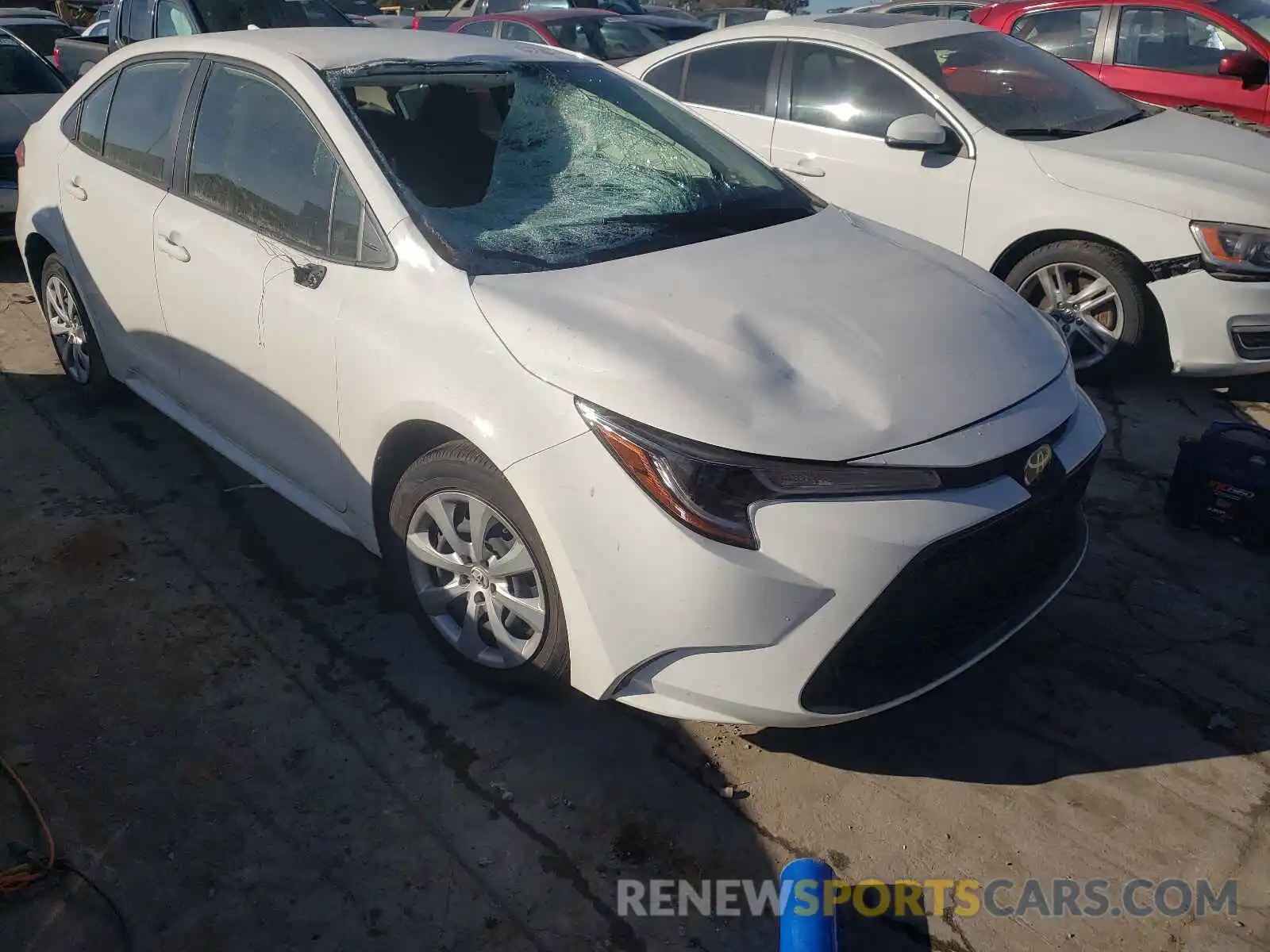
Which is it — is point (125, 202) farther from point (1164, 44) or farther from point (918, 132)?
point (1164, 44)

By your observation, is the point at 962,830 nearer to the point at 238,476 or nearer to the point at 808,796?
the point at 808,796

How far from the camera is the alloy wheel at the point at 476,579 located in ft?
9.04

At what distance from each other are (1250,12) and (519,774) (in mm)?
8409

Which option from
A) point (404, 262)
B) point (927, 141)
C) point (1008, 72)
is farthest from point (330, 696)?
point (1008, 72)

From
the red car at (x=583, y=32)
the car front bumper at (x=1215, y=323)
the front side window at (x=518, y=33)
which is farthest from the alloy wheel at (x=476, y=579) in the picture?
the front side window at (x=518, y=33)

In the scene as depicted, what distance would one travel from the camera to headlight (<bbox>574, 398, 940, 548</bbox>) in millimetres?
2322

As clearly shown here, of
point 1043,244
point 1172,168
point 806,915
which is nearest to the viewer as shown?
point 806,915

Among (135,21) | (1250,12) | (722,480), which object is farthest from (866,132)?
(135,21)

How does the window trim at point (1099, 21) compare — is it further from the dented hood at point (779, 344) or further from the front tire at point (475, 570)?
the front tire at point (475, 570)

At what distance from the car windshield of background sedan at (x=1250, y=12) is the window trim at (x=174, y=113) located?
7292 millimetres

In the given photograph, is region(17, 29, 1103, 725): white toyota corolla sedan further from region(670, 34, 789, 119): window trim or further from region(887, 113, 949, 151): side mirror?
region(670, 34, 789, 119): window trim

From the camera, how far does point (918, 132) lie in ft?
16.9

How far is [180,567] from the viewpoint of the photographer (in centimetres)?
367

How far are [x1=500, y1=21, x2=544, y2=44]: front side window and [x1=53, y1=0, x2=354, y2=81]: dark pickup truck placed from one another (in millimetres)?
1710
